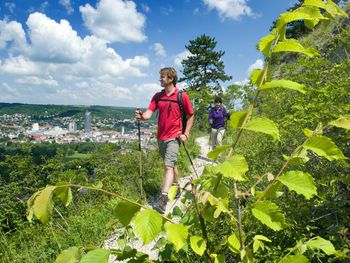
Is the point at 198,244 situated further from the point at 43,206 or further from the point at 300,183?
the point at 43,206

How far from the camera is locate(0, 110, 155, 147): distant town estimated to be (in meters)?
10.8

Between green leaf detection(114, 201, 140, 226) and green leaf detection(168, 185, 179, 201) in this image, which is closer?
green leaf detection(114, 201, 140, 226)

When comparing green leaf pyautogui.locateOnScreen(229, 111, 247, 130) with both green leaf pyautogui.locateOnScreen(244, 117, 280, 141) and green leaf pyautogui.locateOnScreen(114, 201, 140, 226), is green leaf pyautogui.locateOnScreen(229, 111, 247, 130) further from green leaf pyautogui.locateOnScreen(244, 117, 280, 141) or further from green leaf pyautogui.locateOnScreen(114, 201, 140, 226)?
green leaf pyautogui.locateOnScreen(114, 201, 140, 226)

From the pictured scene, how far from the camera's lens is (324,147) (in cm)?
103

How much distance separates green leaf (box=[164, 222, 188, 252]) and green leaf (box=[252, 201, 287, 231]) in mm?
235

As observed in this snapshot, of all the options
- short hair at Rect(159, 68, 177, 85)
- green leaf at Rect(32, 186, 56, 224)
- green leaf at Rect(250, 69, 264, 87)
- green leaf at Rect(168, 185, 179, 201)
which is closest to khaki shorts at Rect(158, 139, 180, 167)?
short hair at Rect(159, 68, 177, 85)

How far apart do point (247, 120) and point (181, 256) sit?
2.91 m

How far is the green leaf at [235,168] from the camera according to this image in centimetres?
92

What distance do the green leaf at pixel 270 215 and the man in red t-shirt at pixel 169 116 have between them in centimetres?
406

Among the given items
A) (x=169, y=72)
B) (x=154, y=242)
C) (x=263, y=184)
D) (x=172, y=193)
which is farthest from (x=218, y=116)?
(x=172, y=193)

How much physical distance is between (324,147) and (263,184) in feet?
9.50

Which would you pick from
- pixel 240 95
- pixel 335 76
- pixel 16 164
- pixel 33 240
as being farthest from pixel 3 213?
pixel 240 95

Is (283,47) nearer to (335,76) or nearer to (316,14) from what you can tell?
(316,14)

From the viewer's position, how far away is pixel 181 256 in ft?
11.9
